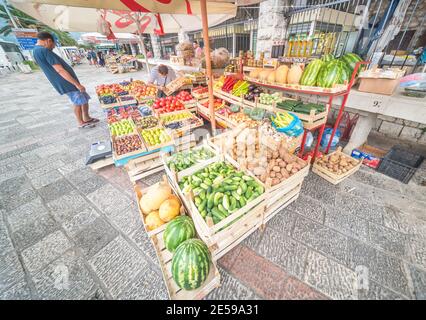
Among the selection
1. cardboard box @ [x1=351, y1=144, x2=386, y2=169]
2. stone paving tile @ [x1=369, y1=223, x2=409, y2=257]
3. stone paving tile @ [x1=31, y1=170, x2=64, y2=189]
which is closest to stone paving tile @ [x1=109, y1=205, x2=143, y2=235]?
stone paving tile @ [x1=31, y1=170, x2=64, y2=189]

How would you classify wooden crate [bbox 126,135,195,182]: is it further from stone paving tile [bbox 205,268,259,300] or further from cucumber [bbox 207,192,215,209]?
stone paving tile [bbox 205,268,259,300]

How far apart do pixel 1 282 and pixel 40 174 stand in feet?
8.15

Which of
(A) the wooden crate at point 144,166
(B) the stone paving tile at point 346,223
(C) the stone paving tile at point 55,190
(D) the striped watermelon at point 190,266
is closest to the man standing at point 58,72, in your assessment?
(C) the stone paving tile at point 55,190

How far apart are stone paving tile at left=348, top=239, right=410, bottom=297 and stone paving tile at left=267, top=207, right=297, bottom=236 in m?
0.72

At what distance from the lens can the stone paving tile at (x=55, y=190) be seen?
10.7 feet

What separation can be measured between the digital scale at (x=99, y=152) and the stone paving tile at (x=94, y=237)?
1.52 meters

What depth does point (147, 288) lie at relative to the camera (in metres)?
1.99

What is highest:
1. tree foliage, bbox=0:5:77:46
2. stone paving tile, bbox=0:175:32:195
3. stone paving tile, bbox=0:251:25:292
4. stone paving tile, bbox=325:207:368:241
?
tree foliage, bbox=0:5:77:46

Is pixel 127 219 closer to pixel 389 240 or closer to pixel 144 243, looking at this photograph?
pixel 144 243

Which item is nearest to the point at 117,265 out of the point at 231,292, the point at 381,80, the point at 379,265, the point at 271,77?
the point at 231,292

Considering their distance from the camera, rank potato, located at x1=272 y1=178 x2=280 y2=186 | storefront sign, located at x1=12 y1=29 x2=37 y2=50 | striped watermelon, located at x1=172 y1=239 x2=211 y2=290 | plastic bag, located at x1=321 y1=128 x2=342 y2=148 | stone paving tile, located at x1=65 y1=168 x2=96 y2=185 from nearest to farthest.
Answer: striped watermelon, located at x1=172 y1=239 x2=211 y2=290 < potato, located at x1=272 y1=178 x2=280 y2=186 < stone paving tile, located at x1=65 y1=168 x2=96 y2=185 < plastic bag, located at x1=321 y1=128 x2=342 y2=148 < storefront sign, located at x1=12 y1=29 x2=37 y2=50

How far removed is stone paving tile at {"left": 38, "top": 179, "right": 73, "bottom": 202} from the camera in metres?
3.27
